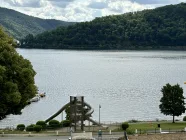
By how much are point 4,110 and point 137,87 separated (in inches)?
3692

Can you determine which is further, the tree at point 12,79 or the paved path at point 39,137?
the tree at point 12,79

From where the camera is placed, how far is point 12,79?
190ft

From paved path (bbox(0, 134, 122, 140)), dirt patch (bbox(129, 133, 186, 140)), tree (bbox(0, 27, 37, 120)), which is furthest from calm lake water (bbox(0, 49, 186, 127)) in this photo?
dirt patch (bbox(129, 133, 186, 140))

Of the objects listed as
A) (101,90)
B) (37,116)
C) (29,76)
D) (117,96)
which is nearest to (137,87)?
(101,90)

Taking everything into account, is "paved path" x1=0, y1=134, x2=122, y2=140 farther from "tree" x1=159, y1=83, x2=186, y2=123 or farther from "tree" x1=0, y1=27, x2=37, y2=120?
"tree" x1=159, y1=83, x2=186, y2=123

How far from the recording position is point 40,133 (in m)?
51.2

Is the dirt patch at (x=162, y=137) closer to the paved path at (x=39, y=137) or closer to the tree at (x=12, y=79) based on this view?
the paved path at (x=39, y=137)

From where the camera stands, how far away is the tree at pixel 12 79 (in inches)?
2203

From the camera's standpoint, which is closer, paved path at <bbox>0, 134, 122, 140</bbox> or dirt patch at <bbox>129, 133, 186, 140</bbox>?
dirt patch at <bbox>129, 133, 186, 140</bbox>

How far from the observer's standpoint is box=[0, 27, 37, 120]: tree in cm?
5597

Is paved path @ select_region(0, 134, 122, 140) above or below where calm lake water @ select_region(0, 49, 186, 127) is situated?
above

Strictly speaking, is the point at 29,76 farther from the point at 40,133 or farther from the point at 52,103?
the point at 52,103

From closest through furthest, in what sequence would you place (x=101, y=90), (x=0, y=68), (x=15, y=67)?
(x=0, y=68) → (x=15, y=67) → (x=101, y=90)

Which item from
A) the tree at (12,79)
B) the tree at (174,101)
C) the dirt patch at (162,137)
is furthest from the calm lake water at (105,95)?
the dirt patch at (162,137)
